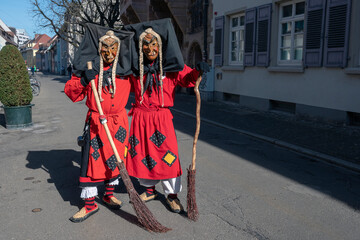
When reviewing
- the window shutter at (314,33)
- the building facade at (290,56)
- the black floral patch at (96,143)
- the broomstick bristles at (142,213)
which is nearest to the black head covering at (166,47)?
the black floral patch at (96,143)

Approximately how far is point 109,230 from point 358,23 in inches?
304

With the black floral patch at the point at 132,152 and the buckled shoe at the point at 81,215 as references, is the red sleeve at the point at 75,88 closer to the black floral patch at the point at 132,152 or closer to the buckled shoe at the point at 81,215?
the black floral patch at the point at 132,152

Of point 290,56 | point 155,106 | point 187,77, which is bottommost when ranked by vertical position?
point 155,106

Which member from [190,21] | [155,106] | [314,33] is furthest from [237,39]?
[155,106]

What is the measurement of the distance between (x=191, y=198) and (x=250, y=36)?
383 inches

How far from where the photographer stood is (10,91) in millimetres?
8914

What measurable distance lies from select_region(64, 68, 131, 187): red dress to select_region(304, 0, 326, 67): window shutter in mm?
7234

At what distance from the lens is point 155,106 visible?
3791 millimetres

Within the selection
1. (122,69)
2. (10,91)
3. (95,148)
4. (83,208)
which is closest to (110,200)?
(83,208)

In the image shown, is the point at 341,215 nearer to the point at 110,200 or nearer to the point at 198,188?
the point at 198,188

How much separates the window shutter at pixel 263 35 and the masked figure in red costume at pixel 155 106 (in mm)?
8329

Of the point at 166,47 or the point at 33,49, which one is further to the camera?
the point at 33,49

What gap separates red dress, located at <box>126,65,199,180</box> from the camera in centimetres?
376

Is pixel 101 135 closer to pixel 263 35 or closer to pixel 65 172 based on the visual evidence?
pixel 65 172
